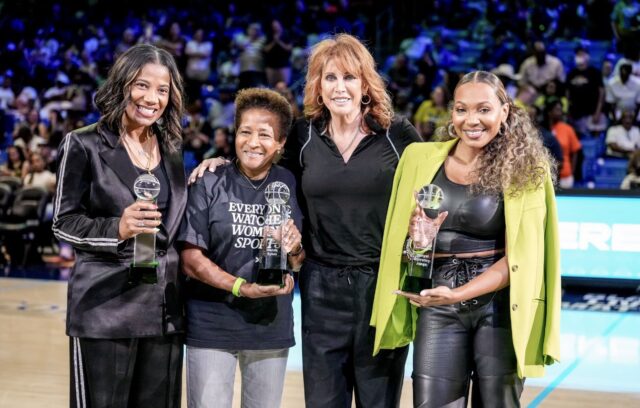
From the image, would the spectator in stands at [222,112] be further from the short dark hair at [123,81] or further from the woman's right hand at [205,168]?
the short dark hair at [123,81]

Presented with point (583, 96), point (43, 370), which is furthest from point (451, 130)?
point (583, 96)

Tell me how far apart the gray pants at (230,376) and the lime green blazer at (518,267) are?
40 cm

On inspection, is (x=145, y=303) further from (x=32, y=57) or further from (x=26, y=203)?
(x=32, y=57)

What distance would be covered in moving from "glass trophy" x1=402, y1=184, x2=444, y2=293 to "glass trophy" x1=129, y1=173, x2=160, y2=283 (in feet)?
2.94

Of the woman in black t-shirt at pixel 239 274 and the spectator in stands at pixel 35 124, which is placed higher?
the spectator in stands at pixel 35 124

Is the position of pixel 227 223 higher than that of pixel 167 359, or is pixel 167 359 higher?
pixel 227 223

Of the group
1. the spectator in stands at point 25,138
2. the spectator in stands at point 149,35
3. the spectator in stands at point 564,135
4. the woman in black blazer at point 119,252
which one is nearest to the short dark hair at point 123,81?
the woman in black blazer at point 119,252

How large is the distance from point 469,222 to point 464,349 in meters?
0.45

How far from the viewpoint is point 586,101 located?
1272 centimetres

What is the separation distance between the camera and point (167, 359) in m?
3.38

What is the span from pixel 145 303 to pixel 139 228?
1.13 feet

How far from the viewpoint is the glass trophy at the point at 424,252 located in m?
3.23

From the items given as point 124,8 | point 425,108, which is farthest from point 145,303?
point 124,8

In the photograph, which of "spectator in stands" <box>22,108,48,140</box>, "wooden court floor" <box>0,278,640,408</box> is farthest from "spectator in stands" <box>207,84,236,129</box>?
"wooden court floor" <box>0,278,640,408</box>
